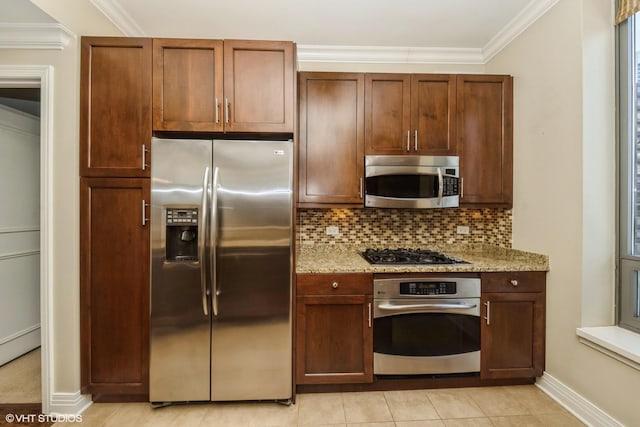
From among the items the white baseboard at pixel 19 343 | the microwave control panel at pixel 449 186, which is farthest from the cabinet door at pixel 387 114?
the white baseboard at pixel 19 343

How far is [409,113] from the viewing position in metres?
2.41

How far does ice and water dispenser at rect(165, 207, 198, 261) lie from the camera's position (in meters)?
1.88

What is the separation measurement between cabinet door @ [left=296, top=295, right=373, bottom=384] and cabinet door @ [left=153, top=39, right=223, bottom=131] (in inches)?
55.2

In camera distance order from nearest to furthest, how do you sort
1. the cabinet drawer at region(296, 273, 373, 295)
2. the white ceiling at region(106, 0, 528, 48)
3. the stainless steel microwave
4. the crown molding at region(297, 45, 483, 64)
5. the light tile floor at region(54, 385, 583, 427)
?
the light tile floor at region(54, 385, 583, 427) < the cabinet drawer at region(296, 273, 373, 295) < the white ceiling at region(106, 0, 528, 48) < the stainless steel microwave < the crown molding at region(297, 45, 483, 64)

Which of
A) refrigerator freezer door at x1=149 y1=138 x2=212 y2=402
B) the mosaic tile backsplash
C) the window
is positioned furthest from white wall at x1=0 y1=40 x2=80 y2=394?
the window

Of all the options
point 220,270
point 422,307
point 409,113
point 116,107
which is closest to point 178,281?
point 220,270

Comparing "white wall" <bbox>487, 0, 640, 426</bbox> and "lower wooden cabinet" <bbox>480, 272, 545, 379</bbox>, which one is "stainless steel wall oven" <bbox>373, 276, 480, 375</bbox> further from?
"white wall" <bbox>487, 0, 640, 426</bbox>

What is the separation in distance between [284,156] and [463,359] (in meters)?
1.92

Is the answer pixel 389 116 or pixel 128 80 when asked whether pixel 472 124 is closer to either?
pixel 389 116

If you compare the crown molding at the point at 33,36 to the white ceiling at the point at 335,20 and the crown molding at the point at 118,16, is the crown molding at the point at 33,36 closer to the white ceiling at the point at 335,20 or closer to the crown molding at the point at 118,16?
the white ceiling at the point at 335,20

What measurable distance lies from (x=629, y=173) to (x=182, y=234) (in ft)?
9.19

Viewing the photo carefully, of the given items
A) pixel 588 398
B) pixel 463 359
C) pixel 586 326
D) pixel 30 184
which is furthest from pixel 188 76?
pixel 588 398

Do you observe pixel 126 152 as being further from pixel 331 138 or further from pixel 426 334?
pixel 426 334

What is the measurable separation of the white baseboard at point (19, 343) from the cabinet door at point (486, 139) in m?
3.92
